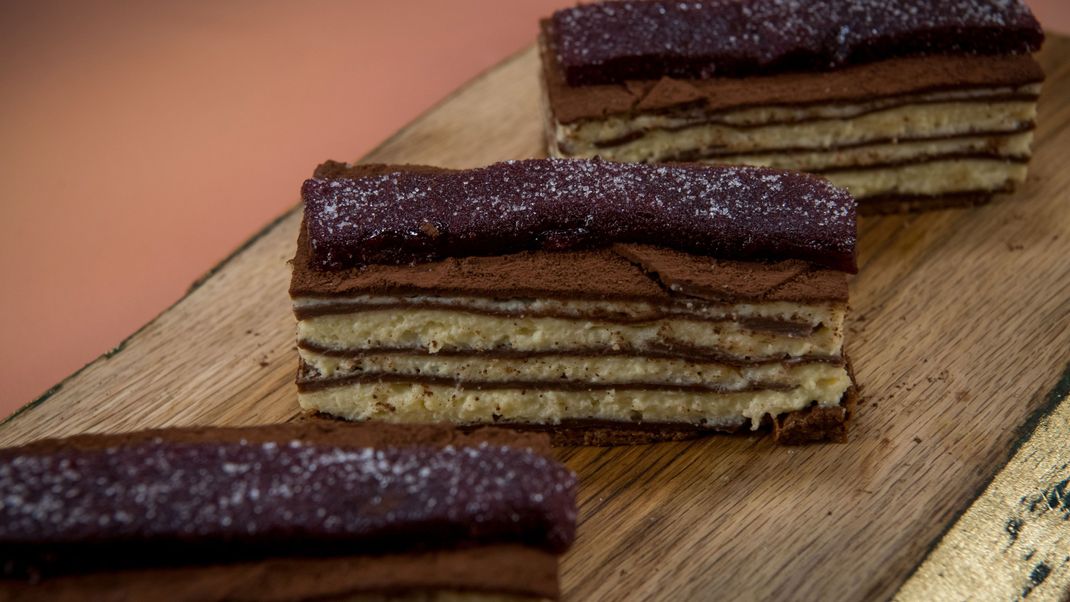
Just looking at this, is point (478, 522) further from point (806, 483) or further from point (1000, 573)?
point (1000, 573)

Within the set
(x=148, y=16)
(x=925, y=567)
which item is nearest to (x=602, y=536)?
(x=925, y=567)

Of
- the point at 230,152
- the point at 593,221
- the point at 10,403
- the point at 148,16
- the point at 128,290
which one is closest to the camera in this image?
the point at 593,221

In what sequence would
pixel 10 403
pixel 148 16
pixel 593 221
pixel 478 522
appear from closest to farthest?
pixel 478 522 < pixel 593 221 < pixel 10 403 < pixel 148 16

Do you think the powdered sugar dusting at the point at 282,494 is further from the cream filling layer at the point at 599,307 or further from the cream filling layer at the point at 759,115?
the cream filling layer at the point at 759,115

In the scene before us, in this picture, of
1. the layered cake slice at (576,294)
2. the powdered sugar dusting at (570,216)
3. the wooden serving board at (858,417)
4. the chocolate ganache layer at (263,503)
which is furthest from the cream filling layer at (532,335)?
the chocolate ganache layer at (263,503)

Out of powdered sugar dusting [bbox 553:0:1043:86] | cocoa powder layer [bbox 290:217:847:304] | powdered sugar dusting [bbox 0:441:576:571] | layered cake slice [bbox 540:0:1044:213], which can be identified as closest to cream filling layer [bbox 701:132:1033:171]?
layered cake slice [bbox 540:0:1044:213]
